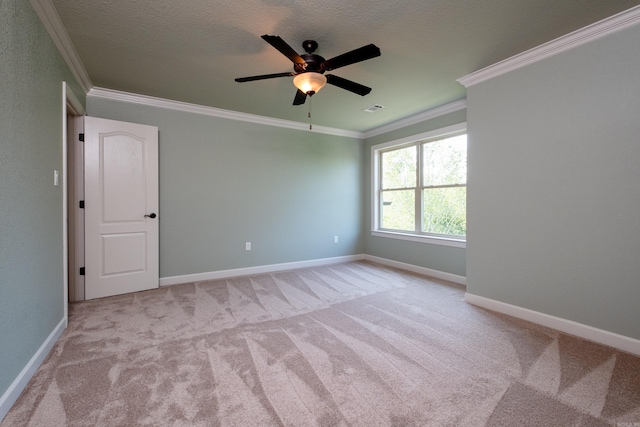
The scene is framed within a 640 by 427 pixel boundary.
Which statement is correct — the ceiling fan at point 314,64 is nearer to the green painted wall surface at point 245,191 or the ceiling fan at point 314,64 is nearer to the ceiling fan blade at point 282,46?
the ceiling fan blade at point 282,46

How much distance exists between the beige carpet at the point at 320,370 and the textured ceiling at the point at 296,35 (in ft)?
8.27

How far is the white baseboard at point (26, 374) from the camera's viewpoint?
1478 millimetres

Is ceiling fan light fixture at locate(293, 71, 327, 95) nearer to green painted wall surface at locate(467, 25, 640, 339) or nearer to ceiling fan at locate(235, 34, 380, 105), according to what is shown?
ceiling fan at locate(235, 34, 380, 105)

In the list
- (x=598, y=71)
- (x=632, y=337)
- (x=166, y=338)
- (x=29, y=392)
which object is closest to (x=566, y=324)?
(x=632, y=337)

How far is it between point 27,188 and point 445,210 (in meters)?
4.47

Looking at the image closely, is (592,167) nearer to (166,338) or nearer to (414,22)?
(414,22)

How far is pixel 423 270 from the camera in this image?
4.37 m

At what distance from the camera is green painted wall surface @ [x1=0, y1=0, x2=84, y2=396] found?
1540mm

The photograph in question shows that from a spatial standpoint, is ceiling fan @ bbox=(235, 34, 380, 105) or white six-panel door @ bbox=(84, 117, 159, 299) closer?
ceiling fan @ bbox=(235, 34, 380, 105)

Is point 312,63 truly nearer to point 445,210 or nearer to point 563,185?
point 563,185

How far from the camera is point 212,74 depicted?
2998 millimetres

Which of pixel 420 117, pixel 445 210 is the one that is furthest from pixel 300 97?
pixel 445 210

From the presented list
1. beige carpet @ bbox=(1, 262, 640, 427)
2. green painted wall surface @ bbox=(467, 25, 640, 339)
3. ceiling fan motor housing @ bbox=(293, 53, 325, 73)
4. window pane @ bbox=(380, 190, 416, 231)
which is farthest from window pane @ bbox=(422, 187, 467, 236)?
ceiling fan motor housing @ bbox=(293, 53, 325, 73)

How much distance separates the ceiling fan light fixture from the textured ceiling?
15.2 inches
